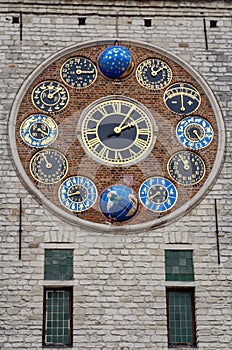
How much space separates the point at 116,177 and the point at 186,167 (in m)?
1.25

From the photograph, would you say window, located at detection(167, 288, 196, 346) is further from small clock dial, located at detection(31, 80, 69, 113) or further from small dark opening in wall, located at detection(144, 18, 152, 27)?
small dark opening in wall, located at detection(144, 18, 152, 27)

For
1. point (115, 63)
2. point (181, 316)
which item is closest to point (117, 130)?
point (115, 63)

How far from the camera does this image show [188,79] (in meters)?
16.2

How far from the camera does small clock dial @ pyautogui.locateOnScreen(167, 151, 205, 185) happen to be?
15.4 m

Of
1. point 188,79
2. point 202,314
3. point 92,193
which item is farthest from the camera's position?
point 188,79

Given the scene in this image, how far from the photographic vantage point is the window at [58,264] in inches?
568

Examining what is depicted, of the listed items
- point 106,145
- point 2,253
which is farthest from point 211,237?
point 2,253

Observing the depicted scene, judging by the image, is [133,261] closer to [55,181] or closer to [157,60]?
[55,181]

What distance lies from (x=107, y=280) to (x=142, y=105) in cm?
343

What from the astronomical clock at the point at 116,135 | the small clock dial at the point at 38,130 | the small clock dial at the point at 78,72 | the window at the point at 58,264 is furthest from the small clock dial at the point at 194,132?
the window at the point at 58,264

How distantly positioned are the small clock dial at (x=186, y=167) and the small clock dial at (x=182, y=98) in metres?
0.89

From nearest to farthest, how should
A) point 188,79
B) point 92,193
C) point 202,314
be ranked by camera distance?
point 202,314 → point 92,193 → point 188,79

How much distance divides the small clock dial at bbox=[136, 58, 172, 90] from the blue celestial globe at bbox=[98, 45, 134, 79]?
0.26m

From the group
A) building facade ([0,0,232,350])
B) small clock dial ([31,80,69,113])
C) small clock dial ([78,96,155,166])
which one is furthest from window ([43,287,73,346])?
small clock dial ([31,80,69,113])
